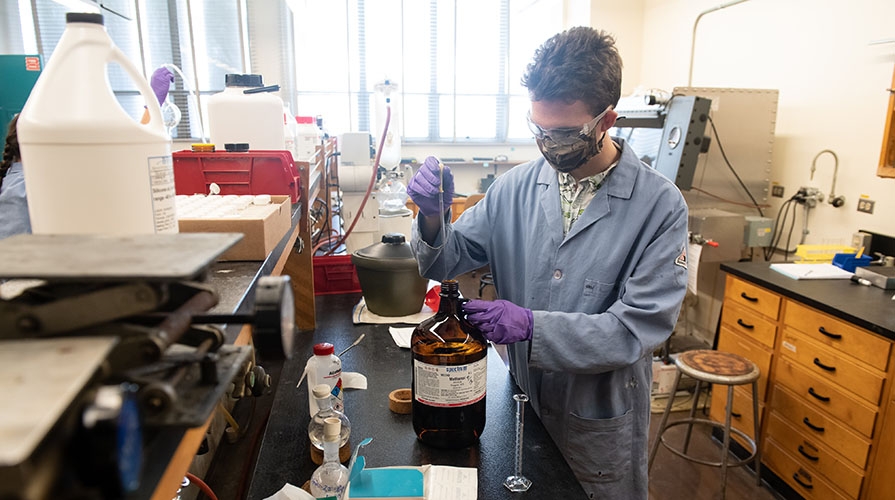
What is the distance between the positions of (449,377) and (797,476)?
2.04 metres

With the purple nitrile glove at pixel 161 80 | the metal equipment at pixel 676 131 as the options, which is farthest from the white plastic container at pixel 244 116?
the metal equipment at pixel 676 131

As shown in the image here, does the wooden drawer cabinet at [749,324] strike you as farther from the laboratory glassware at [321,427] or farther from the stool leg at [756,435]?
the laboratory glassware at [321,427]

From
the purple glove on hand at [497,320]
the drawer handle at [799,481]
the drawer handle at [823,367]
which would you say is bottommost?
the drawer handle at [799,481]

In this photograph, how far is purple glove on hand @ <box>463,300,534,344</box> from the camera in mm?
1074

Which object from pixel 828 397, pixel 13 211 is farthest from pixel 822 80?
pixel 13 211

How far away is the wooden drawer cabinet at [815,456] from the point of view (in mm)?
1936

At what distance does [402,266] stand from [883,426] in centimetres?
176

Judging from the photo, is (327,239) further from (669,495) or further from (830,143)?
(830,143)

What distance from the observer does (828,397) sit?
6.63ft

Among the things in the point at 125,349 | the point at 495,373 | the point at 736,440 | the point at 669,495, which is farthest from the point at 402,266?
the point at 736,440

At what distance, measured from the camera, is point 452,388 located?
93cm

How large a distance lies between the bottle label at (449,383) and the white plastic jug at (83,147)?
0.55 metres

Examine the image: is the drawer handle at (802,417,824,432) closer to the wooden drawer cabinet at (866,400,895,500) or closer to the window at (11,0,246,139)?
the wooden drawer cabinet at (866,400,895,500)

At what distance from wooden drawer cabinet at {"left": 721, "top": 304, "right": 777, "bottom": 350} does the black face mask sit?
1.59 m
